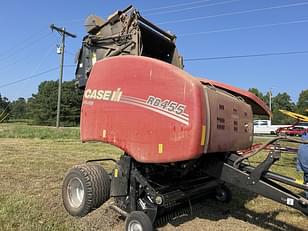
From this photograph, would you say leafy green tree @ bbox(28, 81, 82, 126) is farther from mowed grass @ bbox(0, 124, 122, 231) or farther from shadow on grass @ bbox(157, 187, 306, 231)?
shadow on grass @ bbox(157, 187, 306, 231)

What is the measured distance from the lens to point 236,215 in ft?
17.4

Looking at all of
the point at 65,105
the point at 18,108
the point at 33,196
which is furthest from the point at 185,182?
the point at 18,108

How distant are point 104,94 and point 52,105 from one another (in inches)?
2861

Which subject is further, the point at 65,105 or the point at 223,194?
the point at 65,105

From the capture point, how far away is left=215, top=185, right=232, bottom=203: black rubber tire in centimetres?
576

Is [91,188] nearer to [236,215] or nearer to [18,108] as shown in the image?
[236,215]

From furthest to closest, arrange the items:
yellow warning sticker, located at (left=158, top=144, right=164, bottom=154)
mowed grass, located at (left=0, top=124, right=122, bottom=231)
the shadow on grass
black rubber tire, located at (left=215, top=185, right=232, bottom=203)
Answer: black rubber tire, located at (left=215, top=185, right=232, bottom=203)
the shadow on grass
mowed grass, located at (left=0, top=124, right=122, bottom=231)
yellow warning sticker, located at (left=158, top=144, right=164, bottom=154)

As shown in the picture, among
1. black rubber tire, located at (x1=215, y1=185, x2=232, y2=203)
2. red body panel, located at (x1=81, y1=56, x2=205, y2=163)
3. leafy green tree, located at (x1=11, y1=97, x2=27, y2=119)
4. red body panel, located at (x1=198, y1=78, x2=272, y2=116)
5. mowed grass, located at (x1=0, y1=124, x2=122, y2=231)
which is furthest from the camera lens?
leafy green tree, located at (x1=11, y1=97, x2=27, y2=119)

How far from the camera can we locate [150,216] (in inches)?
166

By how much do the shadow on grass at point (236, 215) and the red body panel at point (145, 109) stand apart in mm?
1295

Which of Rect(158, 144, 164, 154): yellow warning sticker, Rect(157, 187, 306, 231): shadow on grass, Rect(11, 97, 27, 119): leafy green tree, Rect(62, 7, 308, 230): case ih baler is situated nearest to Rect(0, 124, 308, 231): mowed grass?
Rect(157, 187, 306, 231): shadow on grass

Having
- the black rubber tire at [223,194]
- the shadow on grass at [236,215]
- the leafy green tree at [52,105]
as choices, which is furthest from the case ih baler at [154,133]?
the leafy green tree at [52,105]

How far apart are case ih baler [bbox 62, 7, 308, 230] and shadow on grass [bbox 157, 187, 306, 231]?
23 centimetres

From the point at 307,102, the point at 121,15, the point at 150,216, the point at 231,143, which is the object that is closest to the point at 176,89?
the point at 231,143
